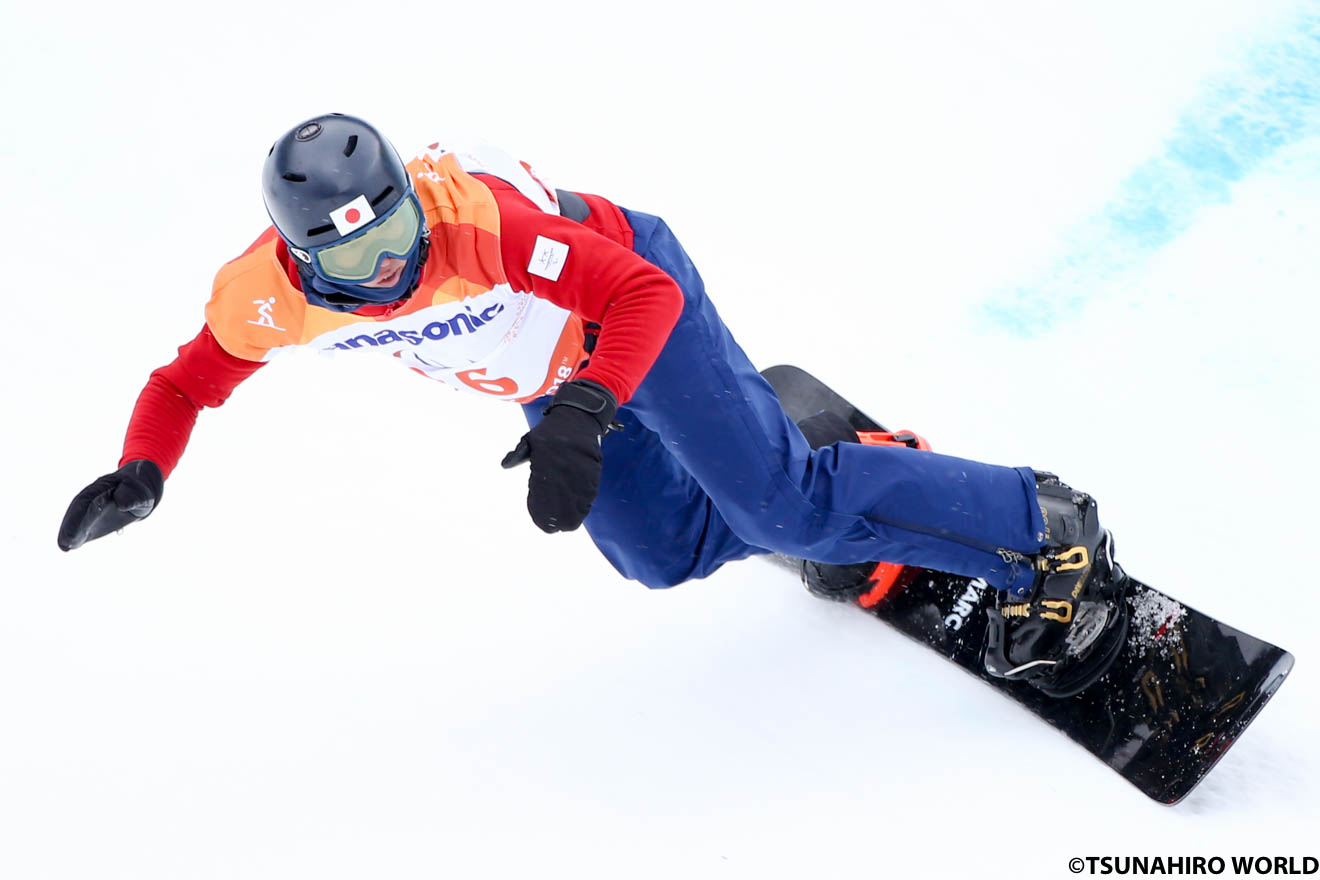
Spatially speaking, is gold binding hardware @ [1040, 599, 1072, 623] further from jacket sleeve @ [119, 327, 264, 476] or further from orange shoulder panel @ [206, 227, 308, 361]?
jacket sleeve @ [119, 327, 264, 476]

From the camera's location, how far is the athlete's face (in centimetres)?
214

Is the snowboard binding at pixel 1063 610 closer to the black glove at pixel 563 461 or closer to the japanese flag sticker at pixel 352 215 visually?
the black glove at pixel 563 461

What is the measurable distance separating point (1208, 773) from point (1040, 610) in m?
0.49

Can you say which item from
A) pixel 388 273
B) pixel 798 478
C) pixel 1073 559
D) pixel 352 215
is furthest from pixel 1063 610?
pixel 352 215

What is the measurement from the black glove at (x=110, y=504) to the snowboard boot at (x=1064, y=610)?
1.89m

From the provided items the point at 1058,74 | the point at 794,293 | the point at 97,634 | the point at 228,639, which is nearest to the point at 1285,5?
the point at 1058,74

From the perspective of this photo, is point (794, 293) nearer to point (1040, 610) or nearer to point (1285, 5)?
point (1040, 610)

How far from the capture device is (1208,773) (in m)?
2.47

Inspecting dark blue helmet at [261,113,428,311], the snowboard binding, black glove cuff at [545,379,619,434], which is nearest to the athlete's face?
dark blue helmet at [261,113,428,311]

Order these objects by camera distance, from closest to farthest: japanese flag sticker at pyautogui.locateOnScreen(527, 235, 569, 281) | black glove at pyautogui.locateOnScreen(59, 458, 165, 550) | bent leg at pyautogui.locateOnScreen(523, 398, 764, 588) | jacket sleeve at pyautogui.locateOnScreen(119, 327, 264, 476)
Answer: japanese flag sticker at pyautogui.locateOnScreen(527, 235, 569, 281)
black glove at pyautogui.locateOnScreen(59, 458, 165, 550)
jacket sleeve at pyautogui.locateOnScreen(119, 327, 264, 476)
bent leg at pyautogui.locateOnScreen(523, 398, 764, 588)

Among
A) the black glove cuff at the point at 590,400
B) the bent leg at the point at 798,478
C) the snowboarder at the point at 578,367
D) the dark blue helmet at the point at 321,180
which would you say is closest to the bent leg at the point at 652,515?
the snowboarder at the point at 578,367

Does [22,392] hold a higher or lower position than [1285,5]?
lower

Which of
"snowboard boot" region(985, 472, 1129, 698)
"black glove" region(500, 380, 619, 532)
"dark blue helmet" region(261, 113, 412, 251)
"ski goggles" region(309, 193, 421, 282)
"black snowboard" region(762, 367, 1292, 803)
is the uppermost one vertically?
"dark blue helmet" region(261, 113, 412, 251)

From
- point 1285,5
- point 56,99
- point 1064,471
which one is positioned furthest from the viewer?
point 56,99
